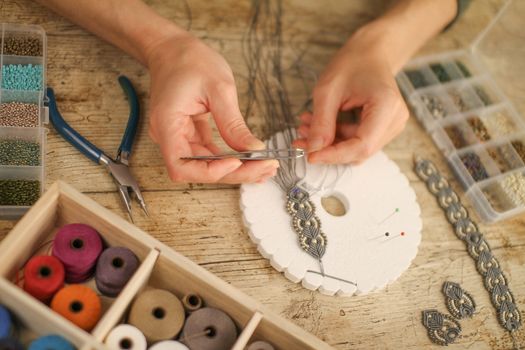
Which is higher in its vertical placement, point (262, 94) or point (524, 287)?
point (262, 94)

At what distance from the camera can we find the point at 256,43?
1520 millimetres

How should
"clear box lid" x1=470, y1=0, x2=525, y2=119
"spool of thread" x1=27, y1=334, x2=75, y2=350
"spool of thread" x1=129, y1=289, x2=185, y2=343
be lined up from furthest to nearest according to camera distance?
"clear box lid" x1=470, y1=0, x2=525, y2=119, "spool of thread" x1=129, y1=289, x2=185, y2=343, "spool of thread" x1=27, y1=334, x2=75, y2=350

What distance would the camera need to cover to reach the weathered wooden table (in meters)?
1.17

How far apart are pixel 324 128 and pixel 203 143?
0.30 meters

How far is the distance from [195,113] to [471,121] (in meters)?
0.84

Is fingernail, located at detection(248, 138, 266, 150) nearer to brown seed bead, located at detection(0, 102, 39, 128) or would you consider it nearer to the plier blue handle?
the plier blue handle

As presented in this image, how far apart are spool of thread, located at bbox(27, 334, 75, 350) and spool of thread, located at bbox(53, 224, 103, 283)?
0.47 ft

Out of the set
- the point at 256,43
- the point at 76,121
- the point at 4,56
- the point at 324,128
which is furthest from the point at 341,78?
the point at 4,56

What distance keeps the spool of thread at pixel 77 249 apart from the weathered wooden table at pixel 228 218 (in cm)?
20

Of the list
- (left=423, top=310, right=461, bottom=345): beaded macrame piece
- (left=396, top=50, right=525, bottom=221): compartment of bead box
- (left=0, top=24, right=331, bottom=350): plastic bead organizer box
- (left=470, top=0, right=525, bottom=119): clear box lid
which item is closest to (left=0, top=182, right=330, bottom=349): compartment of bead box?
(left=0, top=24, right=331, bottom=350): plastic bead organizer box

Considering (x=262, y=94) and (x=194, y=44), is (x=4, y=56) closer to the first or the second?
(x=194, y=44)

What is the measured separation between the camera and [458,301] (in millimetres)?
1240

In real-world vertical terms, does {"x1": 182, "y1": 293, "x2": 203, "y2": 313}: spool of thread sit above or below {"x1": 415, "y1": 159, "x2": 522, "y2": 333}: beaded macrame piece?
below

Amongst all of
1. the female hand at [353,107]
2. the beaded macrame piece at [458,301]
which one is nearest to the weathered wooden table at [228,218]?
the beaded macrame piece at [458,301]
